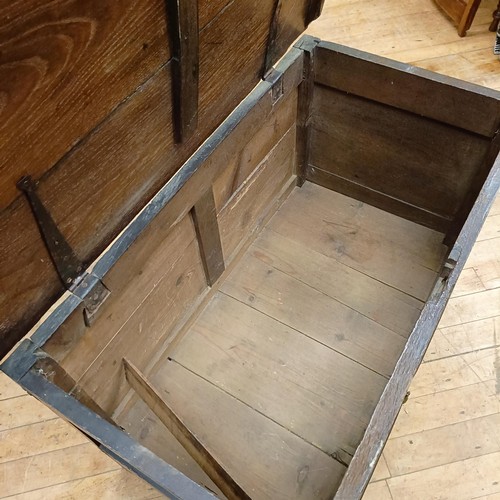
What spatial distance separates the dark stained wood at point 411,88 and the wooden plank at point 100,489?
114 cm

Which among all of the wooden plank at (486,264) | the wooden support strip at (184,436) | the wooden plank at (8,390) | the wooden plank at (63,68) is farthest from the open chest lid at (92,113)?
the wooden plank at (486,264)

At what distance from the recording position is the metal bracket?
28.9 inches

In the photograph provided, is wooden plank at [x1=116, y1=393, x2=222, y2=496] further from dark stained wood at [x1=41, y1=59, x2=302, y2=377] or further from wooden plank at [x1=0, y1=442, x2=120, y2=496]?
dark stained wood at [x1=41, y1=59, x2=302, y2=377]

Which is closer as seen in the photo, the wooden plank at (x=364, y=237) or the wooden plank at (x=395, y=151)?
the wooden plank at (x=395, y=151)

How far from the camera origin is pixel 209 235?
1.30 meters

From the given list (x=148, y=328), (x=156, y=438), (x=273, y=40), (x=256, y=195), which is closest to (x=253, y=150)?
(x=256, y=195)

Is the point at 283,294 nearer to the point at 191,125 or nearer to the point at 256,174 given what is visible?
the point at 256,174

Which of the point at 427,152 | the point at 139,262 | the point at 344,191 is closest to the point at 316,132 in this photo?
the point at 344,191

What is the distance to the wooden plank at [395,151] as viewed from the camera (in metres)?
1.35

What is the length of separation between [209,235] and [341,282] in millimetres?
409

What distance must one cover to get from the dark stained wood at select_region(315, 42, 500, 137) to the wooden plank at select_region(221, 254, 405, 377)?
1.77 feet

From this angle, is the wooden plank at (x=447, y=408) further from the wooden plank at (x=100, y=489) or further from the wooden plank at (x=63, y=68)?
the wooden plank at (x=63, y=68)

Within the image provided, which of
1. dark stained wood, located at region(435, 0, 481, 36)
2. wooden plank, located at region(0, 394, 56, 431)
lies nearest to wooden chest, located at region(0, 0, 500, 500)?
wooden plank, located at region(0, 394, 56, 431)

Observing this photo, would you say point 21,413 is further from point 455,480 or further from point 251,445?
point 455,480
